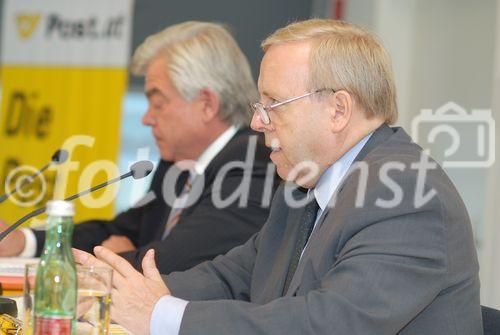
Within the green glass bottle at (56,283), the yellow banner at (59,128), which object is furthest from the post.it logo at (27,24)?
the green glass bottle at (56,283)

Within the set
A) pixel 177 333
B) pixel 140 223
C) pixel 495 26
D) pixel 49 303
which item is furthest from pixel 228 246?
pixel 495 26

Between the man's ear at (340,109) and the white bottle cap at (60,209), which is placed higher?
the man's ear at (340,109)

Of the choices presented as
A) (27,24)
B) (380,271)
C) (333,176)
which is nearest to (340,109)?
(333,176)

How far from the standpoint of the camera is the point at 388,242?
1.55 metres

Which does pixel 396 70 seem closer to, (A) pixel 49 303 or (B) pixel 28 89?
(B) pixel 28 89

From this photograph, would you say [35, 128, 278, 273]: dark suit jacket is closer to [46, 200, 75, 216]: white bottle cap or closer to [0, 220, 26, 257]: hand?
[0, 220, 26, 257]: hand

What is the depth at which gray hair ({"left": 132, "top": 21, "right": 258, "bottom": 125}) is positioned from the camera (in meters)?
3.04

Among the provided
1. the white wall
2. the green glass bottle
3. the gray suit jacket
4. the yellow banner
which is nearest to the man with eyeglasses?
the gray suit jacket

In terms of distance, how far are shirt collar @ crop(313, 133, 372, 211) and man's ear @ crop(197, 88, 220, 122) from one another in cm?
114

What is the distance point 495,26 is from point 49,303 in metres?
2.78

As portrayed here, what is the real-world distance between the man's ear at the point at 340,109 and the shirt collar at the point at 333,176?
64 millimetres

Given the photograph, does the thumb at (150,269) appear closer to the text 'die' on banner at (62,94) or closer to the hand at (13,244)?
the hand at (13,244)

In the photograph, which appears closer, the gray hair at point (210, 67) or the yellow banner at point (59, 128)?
the gray hair at point (210, 67)

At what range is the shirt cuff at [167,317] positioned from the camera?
1.56m
